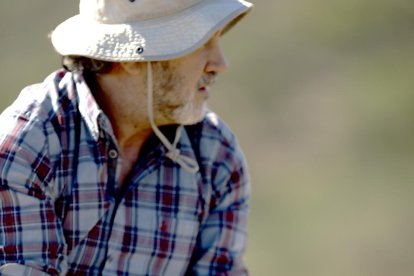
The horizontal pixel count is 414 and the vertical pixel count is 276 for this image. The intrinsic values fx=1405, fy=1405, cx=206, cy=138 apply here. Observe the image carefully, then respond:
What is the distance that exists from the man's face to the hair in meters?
0.18

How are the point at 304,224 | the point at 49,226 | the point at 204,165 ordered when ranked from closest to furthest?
the point at 49,226
the point at 204,165
the point at 304,224

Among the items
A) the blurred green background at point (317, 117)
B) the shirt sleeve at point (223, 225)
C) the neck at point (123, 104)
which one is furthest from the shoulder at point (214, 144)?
the blurred green background at point (317, 117)

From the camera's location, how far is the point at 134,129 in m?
4.66

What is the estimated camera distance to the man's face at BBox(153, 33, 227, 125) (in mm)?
4566

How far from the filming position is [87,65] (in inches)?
183

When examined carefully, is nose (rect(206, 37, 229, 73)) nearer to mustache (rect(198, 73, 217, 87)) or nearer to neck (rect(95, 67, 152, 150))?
mustache (rect(198, 73, 217, 87))

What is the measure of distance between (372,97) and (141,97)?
24.4 ft

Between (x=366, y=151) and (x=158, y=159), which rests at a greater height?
(x=158, y=159)

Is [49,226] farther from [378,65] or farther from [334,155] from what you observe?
[378,65]

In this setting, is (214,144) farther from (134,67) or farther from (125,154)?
(134,67)

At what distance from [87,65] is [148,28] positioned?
0.26m

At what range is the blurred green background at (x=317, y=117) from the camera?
9.55 meters

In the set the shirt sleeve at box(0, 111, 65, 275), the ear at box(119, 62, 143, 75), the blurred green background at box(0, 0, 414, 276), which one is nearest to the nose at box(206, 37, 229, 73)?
the ear at box(119, 62, 143, 75)

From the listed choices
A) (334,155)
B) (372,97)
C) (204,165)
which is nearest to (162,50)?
(204,165)
